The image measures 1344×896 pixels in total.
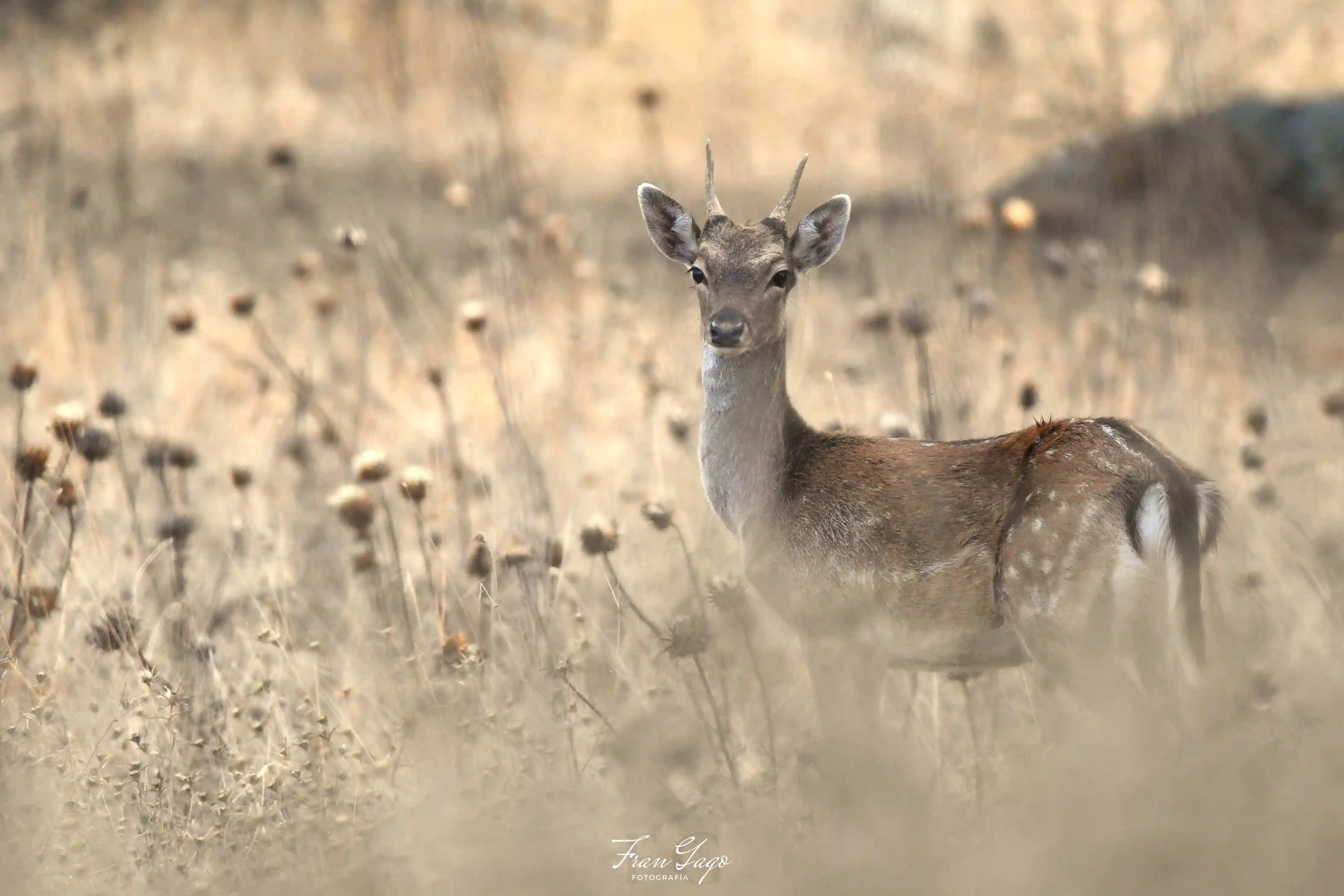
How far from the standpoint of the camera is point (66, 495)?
4820 mm

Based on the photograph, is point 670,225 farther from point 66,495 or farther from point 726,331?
point 66,495

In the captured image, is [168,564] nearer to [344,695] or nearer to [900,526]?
[344,695]

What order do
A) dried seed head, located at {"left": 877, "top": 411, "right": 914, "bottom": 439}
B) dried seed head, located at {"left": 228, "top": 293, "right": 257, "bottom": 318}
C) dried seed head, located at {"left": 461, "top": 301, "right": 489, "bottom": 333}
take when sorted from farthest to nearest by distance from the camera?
dried seed head, located at {"left": 228, "top": 293, "right": 257, "bottom": 318} → dried seed head, located at {"left": 461, "top": 301, "right": 489, "bottom": 333} → dried seed head, located at {"left": 877, "top": 411, "right": 914, "bottom": 439}

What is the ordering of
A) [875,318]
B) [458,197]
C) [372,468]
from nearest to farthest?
[372,468], [875,318], [458,197]

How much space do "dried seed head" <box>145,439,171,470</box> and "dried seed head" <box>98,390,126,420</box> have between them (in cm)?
16

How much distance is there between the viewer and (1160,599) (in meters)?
3.95

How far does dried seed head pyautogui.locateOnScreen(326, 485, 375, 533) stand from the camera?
517cm

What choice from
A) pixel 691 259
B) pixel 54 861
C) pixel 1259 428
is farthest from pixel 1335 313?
pixel 54 861

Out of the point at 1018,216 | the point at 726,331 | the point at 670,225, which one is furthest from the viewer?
the point at 1018,216

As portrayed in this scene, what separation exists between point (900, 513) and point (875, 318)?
2.20 meters

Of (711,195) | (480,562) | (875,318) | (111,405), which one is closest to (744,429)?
(711,195)

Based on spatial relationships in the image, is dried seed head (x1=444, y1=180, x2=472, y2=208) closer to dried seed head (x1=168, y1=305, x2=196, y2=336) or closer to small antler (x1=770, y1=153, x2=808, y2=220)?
dried seed head (x1=168, y1=305, x2=196, y2=336)

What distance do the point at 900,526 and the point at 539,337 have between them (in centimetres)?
579

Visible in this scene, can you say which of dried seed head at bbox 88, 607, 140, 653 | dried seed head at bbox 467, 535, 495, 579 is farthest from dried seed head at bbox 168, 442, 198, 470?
dried seed head at bbox 467, 535, 495, 579
